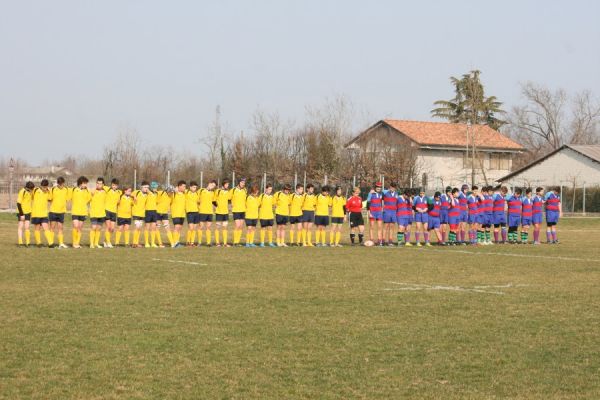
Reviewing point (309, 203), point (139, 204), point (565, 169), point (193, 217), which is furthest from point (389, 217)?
point (565, 169)

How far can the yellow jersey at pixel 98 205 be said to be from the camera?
25.2 metres

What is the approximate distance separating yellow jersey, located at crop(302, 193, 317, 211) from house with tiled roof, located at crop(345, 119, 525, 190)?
39697 millimetres

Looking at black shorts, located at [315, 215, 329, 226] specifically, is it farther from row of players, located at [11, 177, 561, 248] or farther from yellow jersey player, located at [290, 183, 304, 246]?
yellow jersey player, located at [290, 183, 304, 246]

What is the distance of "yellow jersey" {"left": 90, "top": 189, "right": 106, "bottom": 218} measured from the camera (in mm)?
25172

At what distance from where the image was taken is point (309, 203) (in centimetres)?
2828

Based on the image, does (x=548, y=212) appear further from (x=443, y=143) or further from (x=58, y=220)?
(x=443, y=143)

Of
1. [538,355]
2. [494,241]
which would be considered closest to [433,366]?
[538,355]

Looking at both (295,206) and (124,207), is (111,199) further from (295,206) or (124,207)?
(295,206)

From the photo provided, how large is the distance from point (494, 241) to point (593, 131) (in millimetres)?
67884

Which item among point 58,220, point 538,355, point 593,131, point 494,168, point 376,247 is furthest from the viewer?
point 593,131

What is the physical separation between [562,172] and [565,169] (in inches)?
13.4

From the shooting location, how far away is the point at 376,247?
88.9 feet

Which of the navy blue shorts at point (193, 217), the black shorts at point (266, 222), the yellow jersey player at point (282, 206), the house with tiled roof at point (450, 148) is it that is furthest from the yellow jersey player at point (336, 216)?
the house with tiled roof at point (450, 148)

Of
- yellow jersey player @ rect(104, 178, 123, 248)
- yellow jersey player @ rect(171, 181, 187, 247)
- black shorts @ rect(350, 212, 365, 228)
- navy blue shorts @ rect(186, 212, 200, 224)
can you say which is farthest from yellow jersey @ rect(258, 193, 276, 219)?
yellow jersey player @ rect(104, 178, 123, 248)
